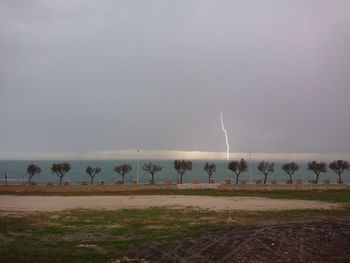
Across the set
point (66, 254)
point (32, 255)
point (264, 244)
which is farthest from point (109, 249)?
point (264, 244)

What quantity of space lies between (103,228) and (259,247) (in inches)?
363

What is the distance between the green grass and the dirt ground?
1366mm

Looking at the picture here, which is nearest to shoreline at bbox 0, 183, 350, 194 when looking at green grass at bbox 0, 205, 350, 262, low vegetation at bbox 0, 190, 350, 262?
low vegetation at bbox 0, 190, 350, 262

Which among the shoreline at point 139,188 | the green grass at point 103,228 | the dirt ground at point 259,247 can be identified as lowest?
the shoreline at point 139,188

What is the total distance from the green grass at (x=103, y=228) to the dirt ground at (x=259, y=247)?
1.37m

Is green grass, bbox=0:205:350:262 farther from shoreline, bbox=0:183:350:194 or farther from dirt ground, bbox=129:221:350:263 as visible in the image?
shoreline, bbox=0:183:350:194

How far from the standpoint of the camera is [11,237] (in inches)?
834

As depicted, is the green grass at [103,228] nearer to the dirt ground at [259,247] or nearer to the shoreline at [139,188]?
the dirt ground at [259,247]

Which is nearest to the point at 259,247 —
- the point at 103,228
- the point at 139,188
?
the point at 103,228

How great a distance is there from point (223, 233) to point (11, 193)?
37.1m

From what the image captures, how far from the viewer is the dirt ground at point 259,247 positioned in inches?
661

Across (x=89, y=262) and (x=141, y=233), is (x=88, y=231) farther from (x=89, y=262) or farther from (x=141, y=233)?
(x=89, y=262)

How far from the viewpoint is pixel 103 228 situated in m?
23.9

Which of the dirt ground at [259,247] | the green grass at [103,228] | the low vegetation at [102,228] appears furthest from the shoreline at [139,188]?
the dirt ground at [259,247]
